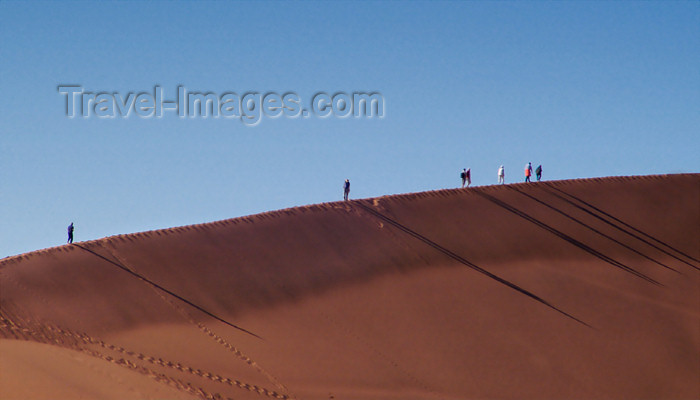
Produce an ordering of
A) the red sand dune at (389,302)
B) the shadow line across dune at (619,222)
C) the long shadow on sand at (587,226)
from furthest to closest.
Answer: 1. the shadow line across dune at (619,222)
2. the long shadow on sand at (587,226)
3. the red sand dune at (389,302)

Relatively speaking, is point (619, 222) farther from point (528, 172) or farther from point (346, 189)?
point (346, 189)

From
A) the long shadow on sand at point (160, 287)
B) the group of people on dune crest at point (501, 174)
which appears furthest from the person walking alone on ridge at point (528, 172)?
the long shadow on sand at point (160, 287)

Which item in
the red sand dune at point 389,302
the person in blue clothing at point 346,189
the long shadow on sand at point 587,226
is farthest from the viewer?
the person in blue clothing at point 346,189

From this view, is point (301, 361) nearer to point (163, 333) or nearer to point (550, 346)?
point (163, 333)

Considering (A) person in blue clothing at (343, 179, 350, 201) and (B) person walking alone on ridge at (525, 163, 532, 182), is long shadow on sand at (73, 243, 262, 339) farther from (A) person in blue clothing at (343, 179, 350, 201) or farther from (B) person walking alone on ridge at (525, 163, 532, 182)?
(B) person walking alone on ridge at (525, 163, 532, 182)

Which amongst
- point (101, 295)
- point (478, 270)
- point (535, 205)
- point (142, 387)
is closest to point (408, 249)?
point (478, 270)

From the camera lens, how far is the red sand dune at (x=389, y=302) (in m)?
18.4

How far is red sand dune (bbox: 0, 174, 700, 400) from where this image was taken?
18.4 metres

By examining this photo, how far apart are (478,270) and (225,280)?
276 inches

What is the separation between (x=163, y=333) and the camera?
1983 cm

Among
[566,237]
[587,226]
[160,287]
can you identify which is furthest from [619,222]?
[160,287]

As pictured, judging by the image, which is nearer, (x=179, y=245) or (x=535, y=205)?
(x=179, y=245)

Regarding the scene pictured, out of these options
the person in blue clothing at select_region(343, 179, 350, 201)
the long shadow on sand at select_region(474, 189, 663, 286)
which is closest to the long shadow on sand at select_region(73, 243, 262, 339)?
the person in blue clothing at select_region(343, 179, 350, 201)

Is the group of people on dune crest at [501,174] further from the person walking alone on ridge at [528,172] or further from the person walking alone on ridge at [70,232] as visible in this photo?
the person walking alone on ridge at [70,232]
